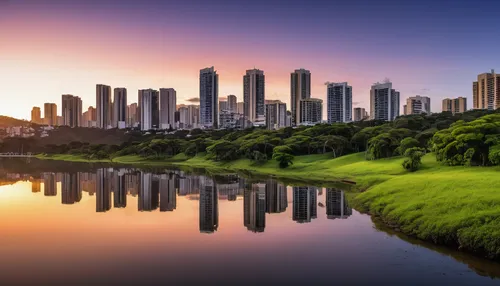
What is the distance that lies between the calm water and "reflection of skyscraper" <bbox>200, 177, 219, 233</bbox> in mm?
117

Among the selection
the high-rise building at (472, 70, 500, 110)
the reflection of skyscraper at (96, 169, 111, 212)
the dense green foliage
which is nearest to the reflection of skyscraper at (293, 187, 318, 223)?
the dense green foliage

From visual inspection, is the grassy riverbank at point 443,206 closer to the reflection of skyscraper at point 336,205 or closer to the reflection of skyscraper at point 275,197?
the reflection of skyscraper at point 336,205

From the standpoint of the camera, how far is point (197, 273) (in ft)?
67.9

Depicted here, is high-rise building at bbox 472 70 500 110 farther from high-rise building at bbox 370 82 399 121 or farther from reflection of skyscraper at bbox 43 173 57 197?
reflection of skyscraper at bbox 43 173 57 197

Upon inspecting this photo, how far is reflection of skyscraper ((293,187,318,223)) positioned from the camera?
119ft

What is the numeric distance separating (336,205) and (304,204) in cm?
328

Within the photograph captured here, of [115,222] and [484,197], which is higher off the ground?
[484,197]

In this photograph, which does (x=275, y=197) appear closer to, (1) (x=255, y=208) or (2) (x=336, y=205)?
(1) (x=255, y=208)

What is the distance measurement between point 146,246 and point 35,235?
9.12 m

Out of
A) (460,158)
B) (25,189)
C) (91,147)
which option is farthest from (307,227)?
(91,147)

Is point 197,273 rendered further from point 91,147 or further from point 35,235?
point 91,147

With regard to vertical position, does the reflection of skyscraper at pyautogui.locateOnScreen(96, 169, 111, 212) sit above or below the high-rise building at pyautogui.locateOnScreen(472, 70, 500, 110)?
below

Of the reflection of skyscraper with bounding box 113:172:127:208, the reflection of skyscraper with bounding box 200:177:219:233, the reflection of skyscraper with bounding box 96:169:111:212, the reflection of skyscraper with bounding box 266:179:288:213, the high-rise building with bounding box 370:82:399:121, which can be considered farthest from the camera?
the high-rise building with bounding box 370:82:399:121

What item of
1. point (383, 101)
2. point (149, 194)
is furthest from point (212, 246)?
point (383, 101)
